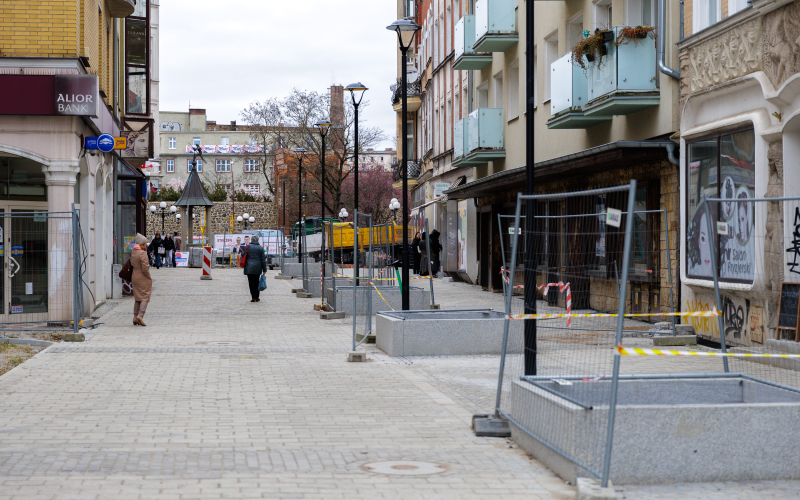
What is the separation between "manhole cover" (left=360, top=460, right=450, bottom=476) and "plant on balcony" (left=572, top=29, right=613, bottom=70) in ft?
39.0

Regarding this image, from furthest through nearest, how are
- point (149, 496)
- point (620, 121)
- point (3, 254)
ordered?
point (620, 121) → point (3, 254) → point (149, 496)

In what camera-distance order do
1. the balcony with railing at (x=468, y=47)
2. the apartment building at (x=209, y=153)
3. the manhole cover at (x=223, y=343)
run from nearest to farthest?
1. the manhole cover at (x=223, y=343)
2. the balcony with railing at (x=468, y=47)
3. the apartment building at (x=209, y=153)

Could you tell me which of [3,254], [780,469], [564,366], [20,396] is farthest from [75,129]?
[780,469]

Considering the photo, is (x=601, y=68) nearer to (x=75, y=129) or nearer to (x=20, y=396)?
(x=75, y=129)

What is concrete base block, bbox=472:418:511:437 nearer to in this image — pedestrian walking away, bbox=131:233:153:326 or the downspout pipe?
the downspout pipe

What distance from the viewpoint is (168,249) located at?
5128 cm

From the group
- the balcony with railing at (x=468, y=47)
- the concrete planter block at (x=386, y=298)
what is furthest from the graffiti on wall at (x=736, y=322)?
the balcony with railing at (x=468, y=47)

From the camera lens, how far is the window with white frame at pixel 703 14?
14.3 metres

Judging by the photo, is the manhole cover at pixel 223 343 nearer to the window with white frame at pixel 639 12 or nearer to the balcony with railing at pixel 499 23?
the window with white frame at pixel 639 12

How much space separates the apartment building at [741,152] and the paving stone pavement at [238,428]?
13.8ft

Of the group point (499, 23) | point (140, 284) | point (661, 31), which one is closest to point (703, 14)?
point (661, 31)

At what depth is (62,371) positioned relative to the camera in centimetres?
1120

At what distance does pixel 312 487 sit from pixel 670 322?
32.1 feet

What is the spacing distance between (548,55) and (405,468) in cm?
1861
